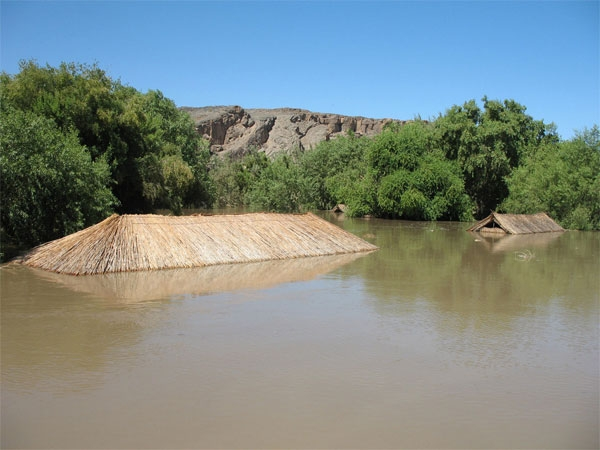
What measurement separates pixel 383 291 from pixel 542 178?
78.2 feet

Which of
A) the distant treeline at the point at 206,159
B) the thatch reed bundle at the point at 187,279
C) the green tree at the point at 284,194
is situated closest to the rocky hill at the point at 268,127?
the distant treeline at the point at 206,159

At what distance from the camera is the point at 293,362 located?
6.64 meters

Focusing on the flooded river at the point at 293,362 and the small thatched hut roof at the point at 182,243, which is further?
the small thatched hut roof at the point at 182,243

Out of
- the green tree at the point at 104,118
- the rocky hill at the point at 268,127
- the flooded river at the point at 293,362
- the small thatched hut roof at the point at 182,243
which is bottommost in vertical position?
the flooded river at the point at 293,362

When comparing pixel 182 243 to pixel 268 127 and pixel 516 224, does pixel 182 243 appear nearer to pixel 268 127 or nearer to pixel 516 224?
pixel 516 224

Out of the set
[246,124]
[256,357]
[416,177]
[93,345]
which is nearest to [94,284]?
[93,345]

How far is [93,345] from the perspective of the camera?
23.2 ft

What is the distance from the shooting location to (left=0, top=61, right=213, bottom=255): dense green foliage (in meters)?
13.5

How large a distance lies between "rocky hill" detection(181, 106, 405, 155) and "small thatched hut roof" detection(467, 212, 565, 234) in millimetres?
87495

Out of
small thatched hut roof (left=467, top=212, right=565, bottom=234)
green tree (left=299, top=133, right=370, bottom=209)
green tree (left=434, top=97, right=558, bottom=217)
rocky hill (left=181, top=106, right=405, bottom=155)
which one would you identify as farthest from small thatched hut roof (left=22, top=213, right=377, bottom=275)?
rocky hill (left=181, top=106, right=405, bottom=155)

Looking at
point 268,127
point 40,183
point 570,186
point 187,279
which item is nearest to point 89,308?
point 187,279

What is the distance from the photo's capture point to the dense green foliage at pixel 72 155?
1348 centimetres

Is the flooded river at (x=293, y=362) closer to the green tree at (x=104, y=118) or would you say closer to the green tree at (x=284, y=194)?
the green tree at (x=104, y=118)

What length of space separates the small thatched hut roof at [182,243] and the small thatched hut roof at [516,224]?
1069cm
